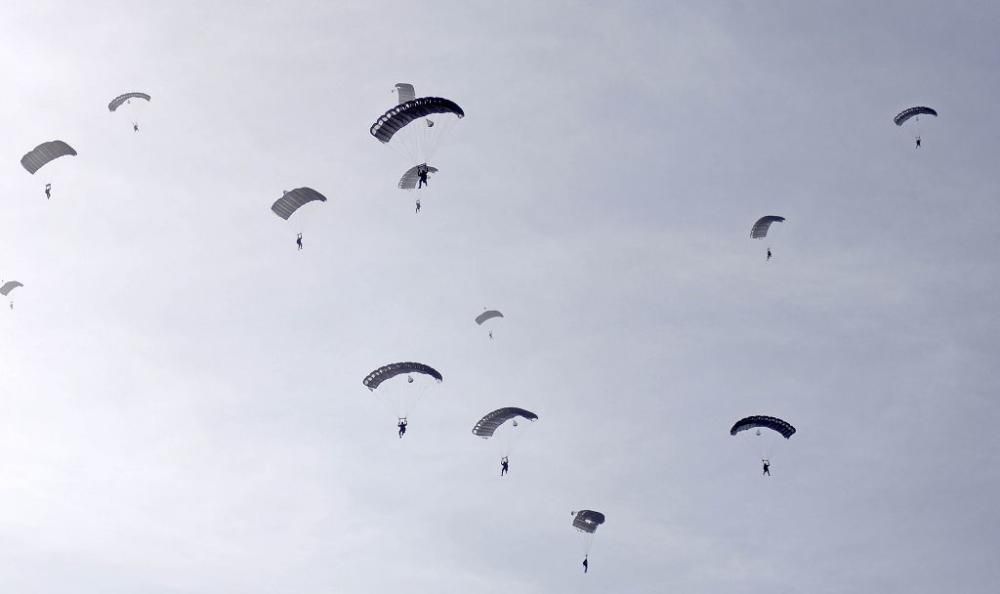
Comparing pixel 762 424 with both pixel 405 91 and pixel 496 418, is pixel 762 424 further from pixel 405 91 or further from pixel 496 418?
pixel 405 91

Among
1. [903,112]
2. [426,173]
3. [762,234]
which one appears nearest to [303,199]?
[426,173]

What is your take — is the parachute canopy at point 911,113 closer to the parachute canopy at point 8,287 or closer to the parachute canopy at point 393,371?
the parachute canopy at point 393,371

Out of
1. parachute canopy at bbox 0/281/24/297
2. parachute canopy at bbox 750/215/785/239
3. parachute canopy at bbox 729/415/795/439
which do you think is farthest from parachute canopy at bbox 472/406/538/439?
parachute canopy at bbox 0/281/24/297

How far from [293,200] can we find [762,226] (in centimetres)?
3423

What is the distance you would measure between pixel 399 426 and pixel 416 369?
4.91m

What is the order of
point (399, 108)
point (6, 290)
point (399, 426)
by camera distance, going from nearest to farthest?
point (399, 108) < point (399, 426) < point (6, 290)

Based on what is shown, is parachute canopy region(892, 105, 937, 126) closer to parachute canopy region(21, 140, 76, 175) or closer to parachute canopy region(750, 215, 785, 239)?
parachute canopy region(750, 215, 785, 239)

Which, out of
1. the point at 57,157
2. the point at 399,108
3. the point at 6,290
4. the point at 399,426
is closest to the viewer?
the point at 399,108

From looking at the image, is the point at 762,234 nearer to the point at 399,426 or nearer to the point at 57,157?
the point at 399,426

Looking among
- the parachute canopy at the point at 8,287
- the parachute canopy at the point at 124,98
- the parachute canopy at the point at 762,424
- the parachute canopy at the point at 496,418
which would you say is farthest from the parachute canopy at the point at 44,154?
the parachute canopy at the point at 762,424

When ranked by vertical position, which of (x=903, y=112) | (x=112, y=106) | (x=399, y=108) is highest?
(x=903, y=112)

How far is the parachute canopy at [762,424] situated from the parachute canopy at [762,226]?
19809mm

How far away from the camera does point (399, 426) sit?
79062 mm

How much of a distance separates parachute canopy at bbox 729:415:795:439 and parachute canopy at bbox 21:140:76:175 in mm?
45982
